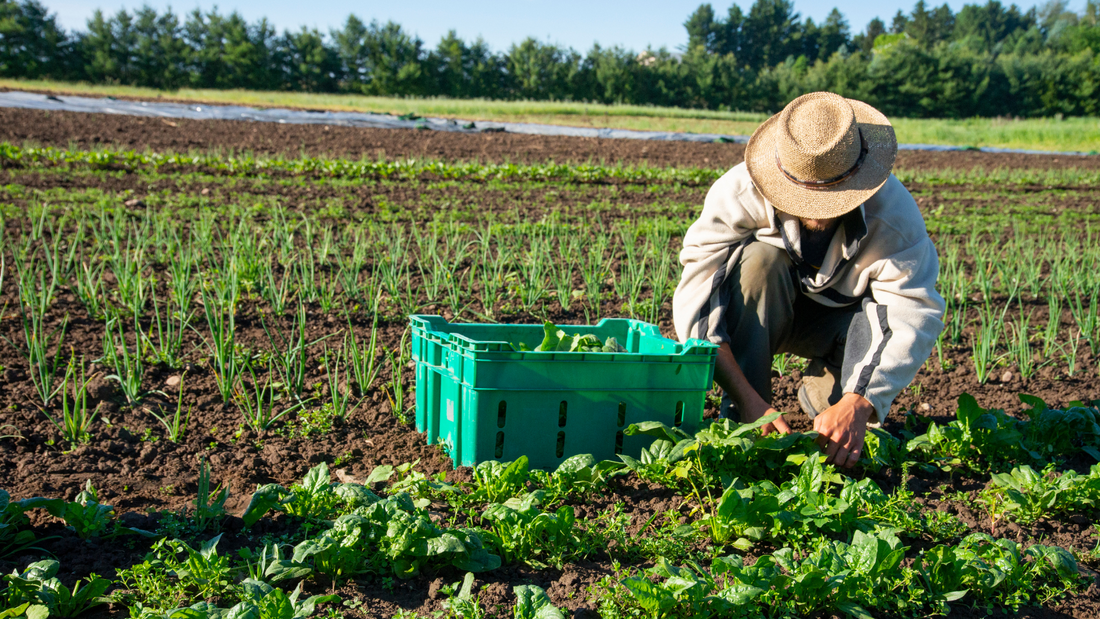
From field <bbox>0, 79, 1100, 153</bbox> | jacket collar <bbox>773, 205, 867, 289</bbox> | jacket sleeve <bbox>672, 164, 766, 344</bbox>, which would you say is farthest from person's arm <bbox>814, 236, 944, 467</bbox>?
field <bbox>0, 79, 1100, 153</bbox>

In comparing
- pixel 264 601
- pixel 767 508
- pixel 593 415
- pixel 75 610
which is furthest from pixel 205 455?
pixel 767 508

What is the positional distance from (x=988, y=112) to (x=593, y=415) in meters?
47.5

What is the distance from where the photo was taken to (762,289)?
2082mm

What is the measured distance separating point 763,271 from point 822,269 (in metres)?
0.16

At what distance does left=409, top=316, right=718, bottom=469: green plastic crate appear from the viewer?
170cm

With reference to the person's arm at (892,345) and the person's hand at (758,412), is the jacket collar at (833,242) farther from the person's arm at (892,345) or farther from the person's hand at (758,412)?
the person's hand at (758,412)

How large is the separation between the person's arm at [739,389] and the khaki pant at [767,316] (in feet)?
0.33

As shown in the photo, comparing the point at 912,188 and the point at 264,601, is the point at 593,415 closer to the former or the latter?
the point at 264,601

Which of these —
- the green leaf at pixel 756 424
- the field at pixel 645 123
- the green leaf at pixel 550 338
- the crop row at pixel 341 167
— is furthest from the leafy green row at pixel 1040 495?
the field at pixel 645 123

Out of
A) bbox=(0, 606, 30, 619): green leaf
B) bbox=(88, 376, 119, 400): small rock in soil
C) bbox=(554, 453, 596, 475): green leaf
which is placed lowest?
bbox=(88, 376, 119, 400): small rock in soil

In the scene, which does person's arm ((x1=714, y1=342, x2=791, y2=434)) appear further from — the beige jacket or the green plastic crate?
the green plastic crate

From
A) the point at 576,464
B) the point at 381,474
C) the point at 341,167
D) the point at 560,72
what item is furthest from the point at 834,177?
the point at 560,72

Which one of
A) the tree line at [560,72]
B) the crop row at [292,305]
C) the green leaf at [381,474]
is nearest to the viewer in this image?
the green leaf at [381,474]

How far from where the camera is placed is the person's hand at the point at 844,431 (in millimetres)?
1828
